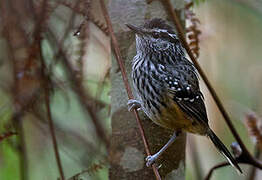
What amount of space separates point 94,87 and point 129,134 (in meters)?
1.99

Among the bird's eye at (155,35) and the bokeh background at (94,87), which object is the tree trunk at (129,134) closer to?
the bird's eye at (155,35)

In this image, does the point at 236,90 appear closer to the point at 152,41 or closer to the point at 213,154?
the point at 213,154

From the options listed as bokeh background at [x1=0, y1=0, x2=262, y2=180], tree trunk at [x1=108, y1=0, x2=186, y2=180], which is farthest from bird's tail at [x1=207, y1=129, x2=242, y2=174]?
bokeh background at [x1=0, y1=0, x2=262, y2=180]

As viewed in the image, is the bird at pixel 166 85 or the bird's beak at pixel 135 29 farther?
the bird at pixel 166 85

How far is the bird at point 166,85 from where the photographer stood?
115 inches

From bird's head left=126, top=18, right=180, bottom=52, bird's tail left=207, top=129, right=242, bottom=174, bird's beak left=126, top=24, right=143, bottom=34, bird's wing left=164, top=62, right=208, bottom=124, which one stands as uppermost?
bird's beak left=126, top=24, right=143, bottom=34

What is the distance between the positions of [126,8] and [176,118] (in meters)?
0.73

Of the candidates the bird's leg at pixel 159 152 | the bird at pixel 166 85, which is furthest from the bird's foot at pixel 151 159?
the bird at pixel 166 85

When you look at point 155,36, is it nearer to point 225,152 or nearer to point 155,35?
point 155,35

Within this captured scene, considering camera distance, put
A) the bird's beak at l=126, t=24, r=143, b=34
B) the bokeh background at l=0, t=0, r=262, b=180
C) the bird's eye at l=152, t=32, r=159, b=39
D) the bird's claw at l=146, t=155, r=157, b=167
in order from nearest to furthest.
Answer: the bird's claw at l=146, t=155, r=157, b=167 < the bird's beak at l=126, t=24, r=143, b=34 < the bird's eye at l=152, t=32, r=159, b=39 < the bokeh background at l=0, t=0, r=262, b=180

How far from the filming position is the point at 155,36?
3.02 meters

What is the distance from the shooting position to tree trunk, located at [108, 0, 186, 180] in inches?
105

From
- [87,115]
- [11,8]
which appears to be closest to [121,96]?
[87,115]

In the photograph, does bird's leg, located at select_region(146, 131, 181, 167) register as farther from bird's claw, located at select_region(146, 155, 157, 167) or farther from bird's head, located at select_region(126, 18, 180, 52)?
bird's head, located at select_region(126, 18, 180, 52)
